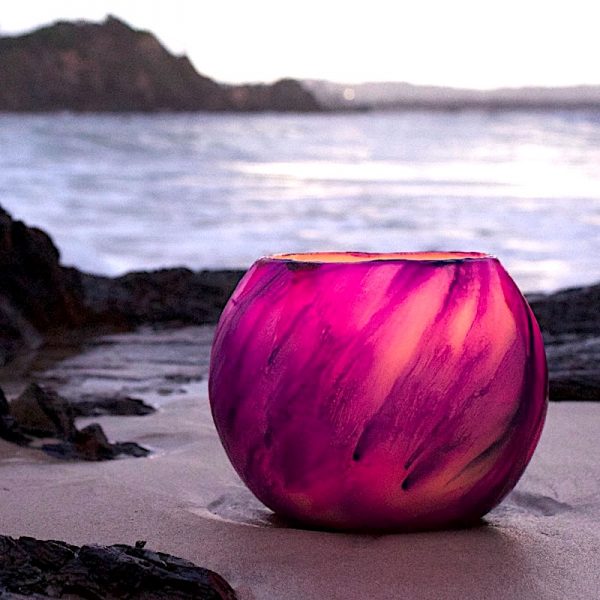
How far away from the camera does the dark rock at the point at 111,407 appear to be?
3.30 meters

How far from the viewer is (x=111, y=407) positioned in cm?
337

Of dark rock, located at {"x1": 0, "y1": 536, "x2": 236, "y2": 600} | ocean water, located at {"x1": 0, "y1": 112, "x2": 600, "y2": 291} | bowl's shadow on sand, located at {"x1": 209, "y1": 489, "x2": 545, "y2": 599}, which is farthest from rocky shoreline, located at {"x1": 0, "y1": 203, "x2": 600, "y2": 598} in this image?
ocean water, located at {"x1": 0, "y1": 112, "x2": 600, "y2": 291}

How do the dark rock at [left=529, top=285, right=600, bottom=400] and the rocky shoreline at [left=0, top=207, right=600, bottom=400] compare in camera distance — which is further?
the rocky shoreline at [left=0, top=207, right=600, bottom=400]

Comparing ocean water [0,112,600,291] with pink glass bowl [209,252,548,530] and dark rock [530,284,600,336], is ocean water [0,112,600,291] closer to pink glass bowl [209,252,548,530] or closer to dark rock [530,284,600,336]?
dark rock [530,284,600,336]

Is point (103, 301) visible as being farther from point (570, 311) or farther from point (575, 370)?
point (575, 370)

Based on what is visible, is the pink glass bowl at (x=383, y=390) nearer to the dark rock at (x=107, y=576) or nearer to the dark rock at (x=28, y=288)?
the dark rock at (x=107, y=576)

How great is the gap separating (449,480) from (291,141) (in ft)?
140

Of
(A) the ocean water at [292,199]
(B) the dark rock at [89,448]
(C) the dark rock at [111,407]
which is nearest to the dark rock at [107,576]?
(B) the dark rock at [89,448]

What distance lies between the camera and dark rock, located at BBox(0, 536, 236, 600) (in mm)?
1511

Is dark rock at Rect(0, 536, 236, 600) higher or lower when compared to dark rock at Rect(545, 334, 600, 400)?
higher

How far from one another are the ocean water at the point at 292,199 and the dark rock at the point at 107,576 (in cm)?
696

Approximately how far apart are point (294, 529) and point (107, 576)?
461mm

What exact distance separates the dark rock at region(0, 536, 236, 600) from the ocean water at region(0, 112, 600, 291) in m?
6.96

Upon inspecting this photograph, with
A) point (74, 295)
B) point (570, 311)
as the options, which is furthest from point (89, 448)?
point (570, 311)
